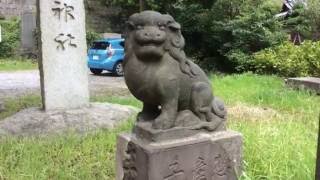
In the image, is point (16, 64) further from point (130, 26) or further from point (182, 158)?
point (182, 158)

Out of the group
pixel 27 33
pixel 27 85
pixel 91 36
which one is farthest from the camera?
pixel 91 36

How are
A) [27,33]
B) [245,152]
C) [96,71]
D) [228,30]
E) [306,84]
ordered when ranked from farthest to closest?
[27,33]
[96,71]
[228,30]
[306,84]
[245,152]

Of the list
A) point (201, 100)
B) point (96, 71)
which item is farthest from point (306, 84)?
point (96, 71)

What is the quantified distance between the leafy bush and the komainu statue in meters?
7.58

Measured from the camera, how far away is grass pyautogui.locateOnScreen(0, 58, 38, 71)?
15615mm

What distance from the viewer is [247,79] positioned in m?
9.46

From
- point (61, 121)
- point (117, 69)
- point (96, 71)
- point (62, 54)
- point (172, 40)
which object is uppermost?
point (172, 40)

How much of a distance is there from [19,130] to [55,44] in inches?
46.3

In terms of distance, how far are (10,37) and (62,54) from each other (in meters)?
13.0

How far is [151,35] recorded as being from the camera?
2.89m

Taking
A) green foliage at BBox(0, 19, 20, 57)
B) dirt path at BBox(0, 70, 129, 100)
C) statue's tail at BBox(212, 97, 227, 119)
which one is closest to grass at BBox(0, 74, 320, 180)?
statue's tail at BBox(212, 97, 227, 119)

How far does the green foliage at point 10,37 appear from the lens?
1741 cm

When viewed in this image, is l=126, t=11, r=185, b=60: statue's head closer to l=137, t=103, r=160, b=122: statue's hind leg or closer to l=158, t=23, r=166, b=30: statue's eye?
l=158, t=23, r=166, b=30: statue's eye

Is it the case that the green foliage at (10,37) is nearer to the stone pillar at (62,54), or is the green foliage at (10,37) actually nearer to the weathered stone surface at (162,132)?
the stone pillar at (62,54)
